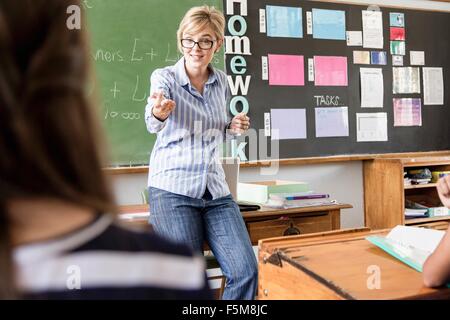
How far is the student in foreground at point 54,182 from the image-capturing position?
1.30 ft

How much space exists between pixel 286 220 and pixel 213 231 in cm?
59

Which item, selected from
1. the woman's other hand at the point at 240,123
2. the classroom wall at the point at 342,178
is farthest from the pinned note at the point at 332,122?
the woman's other hand at the point at 240,123

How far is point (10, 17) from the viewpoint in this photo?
1.28ft

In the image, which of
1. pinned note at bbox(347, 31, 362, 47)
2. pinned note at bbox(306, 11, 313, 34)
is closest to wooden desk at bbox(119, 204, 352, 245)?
pinned note at bbox(306, 11, 313, 34)

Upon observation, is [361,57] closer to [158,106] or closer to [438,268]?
[158,106]

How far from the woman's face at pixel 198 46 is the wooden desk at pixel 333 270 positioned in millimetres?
993

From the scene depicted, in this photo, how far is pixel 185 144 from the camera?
6.73ft

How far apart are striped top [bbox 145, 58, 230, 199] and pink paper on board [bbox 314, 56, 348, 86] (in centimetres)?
200

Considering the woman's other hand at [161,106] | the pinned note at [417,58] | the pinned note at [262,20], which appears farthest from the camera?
the pinned note at [417,58]

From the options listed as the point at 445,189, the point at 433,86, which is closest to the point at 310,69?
the point at 433,86

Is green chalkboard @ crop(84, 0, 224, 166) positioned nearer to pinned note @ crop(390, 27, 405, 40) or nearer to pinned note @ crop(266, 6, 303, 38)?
pinned note @ crop(266, 6, 303, 38)

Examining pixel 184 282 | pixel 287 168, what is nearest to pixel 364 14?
pixel 287 168

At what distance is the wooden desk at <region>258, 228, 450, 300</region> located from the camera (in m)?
1.01

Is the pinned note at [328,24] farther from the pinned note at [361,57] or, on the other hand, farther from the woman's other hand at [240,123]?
the woman's other hand at [240,123]
